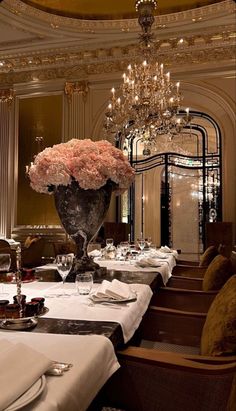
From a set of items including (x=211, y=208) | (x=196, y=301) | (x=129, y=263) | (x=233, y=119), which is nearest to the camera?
(x=196, y=301)

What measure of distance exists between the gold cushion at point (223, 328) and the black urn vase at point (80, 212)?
89 cm

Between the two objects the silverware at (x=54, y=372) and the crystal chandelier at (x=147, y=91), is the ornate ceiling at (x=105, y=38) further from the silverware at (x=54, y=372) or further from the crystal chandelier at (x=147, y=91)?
the silverware at (x=54, y=372)

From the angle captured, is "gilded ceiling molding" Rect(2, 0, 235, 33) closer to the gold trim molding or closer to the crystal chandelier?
the gold trim molding

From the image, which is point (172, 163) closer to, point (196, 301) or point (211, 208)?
point (211, 208)

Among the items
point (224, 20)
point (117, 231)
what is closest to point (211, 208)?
point (117, 231)

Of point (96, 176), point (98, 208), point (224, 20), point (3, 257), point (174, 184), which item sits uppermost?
point (224, 20)

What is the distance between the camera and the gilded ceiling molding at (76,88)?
7.71m

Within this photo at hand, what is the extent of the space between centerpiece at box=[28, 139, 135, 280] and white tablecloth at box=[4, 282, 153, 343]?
372mm

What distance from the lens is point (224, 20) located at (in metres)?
6.32

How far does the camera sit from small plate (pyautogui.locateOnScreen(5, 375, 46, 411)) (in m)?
0.67

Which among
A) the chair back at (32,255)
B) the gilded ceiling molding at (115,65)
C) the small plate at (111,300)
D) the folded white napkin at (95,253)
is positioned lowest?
the chair back at (32,255)

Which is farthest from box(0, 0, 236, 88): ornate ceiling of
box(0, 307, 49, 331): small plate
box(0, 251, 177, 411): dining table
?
box(0, 307, 49, 331): small plate

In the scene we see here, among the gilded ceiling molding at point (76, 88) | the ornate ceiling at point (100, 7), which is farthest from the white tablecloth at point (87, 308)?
the gilded ceiling molding at point (76, 88)

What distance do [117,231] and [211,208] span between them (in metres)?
1.93
